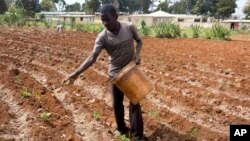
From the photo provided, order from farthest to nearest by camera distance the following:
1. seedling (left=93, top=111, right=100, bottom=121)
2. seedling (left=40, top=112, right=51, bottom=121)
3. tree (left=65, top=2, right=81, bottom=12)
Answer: tree (left=65, top=2, right=81, bottom=12) < seedling (left=93, top=111, right=100, bottom=121) < seedling (left=40, top=112, right=51, bottom=121)

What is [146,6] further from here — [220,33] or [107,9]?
[107,9]

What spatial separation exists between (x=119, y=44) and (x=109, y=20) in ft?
1.17

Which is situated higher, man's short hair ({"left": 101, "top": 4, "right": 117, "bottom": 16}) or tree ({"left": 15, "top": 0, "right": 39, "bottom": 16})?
tree ({"left": 15, "top": 0, "right": 39, "bottom": 16})

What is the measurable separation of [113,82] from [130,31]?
2.18 ft

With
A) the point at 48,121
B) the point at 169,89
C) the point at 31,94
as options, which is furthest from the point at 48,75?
the point at 48,121

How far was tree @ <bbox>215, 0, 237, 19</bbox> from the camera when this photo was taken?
5375 centimetres

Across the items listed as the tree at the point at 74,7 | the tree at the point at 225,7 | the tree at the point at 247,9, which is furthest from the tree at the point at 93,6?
the tree at the point at 74,7

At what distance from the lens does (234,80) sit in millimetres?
8547

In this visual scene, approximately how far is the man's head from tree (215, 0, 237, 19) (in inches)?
2018

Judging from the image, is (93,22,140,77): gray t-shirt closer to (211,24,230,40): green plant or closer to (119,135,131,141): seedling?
(119,135,131,141): seedling

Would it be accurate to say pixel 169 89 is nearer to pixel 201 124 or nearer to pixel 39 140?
pixel 201 124

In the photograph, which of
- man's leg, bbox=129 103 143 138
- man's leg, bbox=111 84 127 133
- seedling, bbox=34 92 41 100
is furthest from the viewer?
seedling, bbox=34 92 41 100

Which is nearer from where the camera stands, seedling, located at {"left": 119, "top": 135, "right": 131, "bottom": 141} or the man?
the man

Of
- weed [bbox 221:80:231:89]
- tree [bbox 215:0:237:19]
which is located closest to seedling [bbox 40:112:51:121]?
weed [bbox 221:80:231:89]
